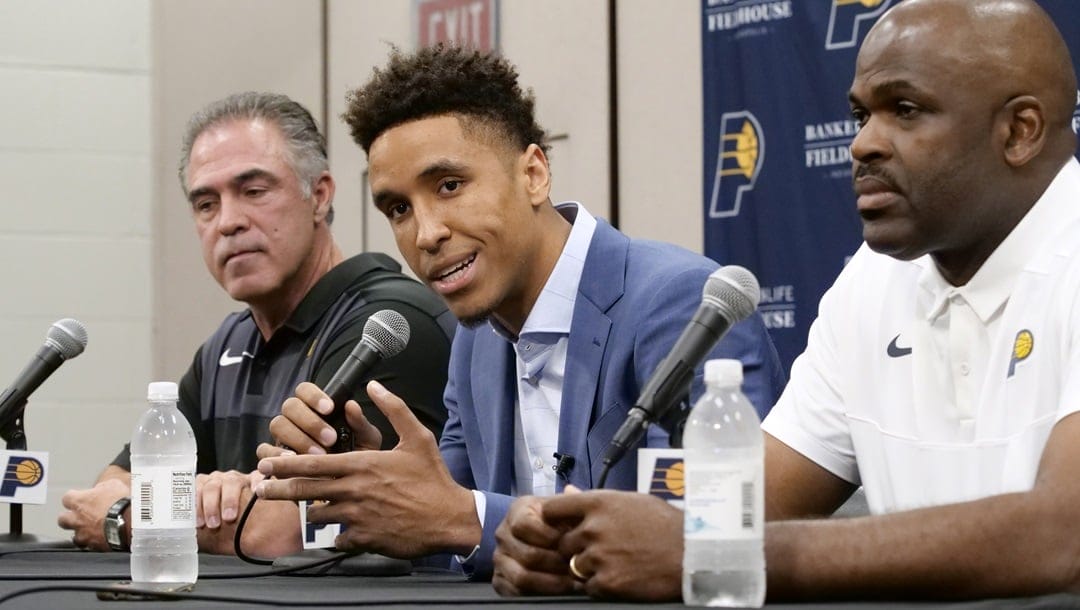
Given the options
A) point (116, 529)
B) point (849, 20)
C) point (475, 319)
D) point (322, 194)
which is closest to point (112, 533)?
point (116, 529)

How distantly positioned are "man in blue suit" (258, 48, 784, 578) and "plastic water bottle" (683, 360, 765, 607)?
1.87 ft

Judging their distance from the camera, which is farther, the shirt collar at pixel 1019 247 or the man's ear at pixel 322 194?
the man's ear at pixel 322 194

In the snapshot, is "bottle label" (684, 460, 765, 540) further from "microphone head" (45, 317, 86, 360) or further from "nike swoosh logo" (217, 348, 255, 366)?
"nike swoosh logo" (217, 348, 255, 366)

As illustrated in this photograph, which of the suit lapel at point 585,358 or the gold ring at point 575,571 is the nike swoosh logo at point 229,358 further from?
the gold ring at point 575,571

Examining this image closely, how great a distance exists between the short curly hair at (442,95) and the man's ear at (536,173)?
0.7 inches

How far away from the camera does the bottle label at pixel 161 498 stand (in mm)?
1617

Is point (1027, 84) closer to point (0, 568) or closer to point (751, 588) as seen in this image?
point (751, 588)

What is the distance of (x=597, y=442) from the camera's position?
6.57 ft

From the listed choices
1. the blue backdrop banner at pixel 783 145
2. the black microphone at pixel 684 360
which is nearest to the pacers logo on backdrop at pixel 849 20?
the blue backdrop banner at pixel 783 145

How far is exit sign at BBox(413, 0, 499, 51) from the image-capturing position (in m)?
4.25

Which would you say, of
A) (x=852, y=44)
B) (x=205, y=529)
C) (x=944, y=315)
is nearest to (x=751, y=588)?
(x=944, y=315)

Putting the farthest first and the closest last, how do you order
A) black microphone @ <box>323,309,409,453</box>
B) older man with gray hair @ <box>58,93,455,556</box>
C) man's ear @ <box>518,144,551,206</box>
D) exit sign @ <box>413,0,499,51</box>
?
1. exit sign @ <box>413,0,499,51</box>
2. older man with gray hair @ <box>58,93,455,556</box>
3. man's ear @ <box>518,144,551,206</box>
4. black microphone @ <box>323,309,409,453</box>

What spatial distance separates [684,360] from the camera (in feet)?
4.54

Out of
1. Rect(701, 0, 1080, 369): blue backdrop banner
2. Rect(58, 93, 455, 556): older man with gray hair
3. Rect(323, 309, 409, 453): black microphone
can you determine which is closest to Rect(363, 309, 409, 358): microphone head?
Rect(323, 309, 409, 453): black microphone
